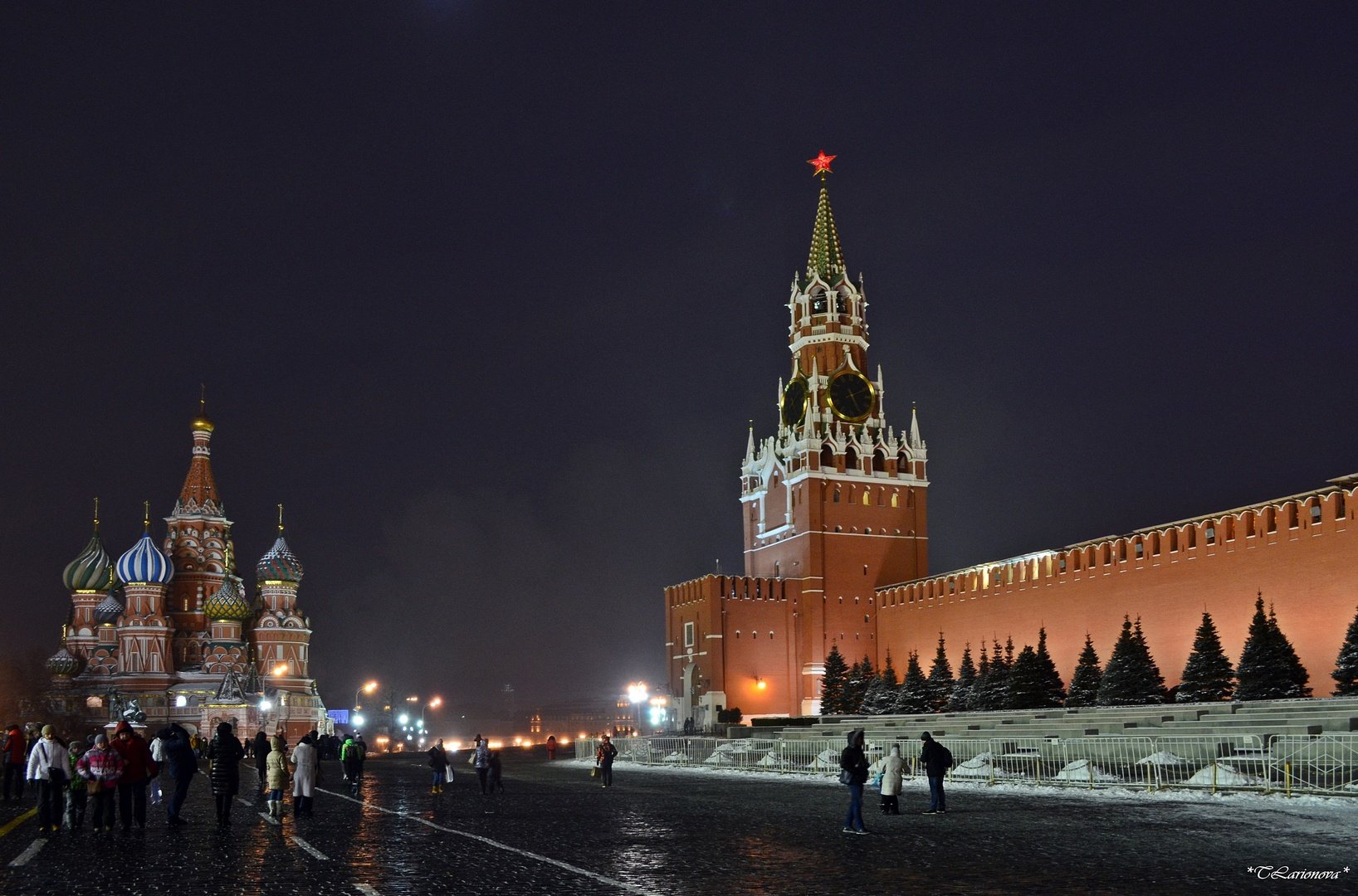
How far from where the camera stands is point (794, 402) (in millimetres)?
57812

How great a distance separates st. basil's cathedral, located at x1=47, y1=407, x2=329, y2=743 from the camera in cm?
6362

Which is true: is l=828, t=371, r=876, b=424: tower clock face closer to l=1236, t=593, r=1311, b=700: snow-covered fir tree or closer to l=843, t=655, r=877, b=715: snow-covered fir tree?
l=843, t=655, r=877, b=715: snow-covered fir tree

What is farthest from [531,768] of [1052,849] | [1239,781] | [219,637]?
[219,637]

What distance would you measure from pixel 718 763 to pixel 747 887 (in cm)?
2096

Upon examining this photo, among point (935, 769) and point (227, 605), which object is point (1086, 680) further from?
point (227, 605)

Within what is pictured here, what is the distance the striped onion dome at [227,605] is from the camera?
6669cm

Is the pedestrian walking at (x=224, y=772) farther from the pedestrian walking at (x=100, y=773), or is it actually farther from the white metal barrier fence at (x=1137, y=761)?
the white metal barrier fence at (x=1137, y=761)

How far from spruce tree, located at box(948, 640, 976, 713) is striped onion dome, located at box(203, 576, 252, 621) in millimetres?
41038

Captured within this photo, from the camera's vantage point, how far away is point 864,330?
5972 cm

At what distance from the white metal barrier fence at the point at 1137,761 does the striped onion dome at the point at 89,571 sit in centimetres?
5265

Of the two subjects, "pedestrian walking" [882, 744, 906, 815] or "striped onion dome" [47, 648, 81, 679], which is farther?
"striped onion dome" [47, 648, 81, 679]

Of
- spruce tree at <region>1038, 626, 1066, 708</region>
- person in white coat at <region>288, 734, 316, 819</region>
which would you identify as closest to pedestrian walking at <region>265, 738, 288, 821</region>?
person in white coat at <region>288, 734, 316, 819</region>

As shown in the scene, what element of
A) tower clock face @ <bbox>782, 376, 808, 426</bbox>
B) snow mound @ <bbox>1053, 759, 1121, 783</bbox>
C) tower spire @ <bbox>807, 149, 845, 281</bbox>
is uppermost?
tower spire @ <bbox>807, 149, 845, 281</bbox>

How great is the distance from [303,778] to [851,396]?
43662 millimetres
